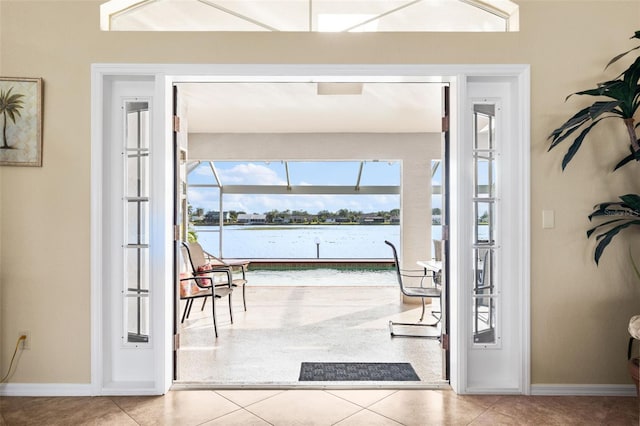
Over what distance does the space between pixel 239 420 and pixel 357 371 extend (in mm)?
1137

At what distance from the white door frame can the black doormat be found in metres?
0.48

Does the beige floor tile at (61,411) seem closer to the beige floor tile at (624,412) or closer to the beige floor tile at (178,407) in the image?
the beige floor tile at (178,407)

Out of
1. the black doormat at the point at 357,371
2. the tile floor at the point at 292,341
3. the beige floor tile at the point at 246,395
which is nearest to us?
the beige floor tile at the point at 246,395

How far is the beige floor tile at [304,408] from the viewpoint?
249 centimetres

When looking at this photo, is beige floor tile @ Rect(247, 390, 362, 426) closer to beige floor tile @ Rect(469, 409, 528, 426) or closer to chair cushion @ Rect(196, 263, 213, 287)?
beige floor tile @ Rect(469, 409, 528, 426)

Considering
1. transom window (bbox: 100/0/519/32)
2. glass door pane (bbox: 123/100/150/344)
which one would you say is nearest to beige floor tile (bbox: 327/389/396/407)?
glass door pane (bbox: 123/100/150/344)

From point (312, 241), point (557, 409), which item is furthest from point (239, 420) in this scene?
point (312, 241)

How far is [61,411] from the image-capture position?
2.60 m

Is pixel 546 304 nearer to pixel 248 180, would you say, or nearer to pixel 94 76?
pixel 94 76

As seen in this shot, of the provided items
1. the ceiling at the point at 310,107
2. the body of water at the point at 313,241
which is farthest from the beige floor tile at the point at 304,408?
the body of water at the point at 313,241

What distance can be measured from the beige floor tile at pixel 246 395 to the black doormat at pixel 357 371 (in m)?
0.36

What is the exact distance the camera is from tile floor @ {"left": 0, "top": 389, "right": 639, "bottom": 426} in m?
2.48

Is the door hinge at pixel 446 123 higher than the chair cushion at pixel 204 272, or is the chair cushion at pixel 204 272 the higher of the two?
the door hinge at pixel 446 123

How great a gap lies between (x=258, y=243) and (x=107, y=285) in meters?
7.72
